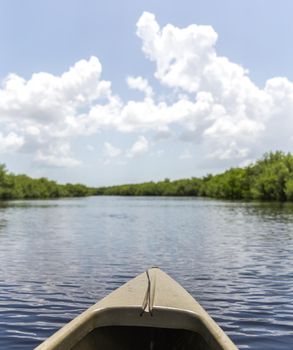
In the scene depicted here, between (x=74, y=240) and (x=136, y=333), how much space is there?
23443 mm

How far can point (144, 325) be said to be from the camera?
8.42 meters

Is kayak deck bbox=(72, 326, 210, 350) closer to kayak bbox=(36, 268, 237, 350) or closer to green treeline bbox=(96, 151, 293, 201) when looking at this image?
kayak bbox=(36, 268, 237, 350)

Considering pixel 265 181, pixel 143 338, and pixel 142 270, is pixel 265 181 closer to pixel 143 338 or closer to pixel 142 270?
pixel 142 270

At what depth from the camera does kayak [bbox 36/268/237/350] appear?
7.90 metres

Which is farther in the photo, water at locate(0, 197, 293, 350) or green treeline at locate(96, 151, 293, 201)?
green treeline at locate(96, 151, 293, 201)

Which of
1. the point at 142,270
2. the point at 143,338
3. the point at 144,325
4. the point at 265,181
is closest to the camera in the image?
the point at 144,325

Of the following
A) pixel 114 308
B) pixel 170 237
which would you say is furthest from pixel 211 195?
pixel 114 308

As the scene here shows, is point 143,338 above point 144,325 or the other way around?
the other way around

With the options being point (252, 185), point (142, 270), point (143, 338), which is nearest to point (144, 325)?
point (143, 338)

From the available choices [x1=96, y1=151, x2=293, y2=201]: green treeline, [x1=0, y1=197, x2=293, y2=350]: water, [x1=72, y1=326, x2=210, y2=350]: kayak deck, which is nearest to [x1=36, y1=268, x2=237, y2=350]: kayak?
[x1=72, y1=326, x2=210, y2=350]: kayak deck

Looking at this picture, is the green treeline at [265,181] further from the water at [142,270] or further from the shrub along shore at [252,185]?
the water at [142,270]

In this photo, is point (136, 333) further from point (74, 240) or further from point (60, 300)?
point (74, 240)

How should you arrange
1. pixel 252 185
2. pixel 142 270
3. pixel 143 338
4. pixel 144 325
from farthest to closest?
1. pixel 252 185
2. pixel 142 270
3. pixel 143 338
4. pixel 144 325

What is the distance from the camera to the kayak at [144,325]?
790cm
